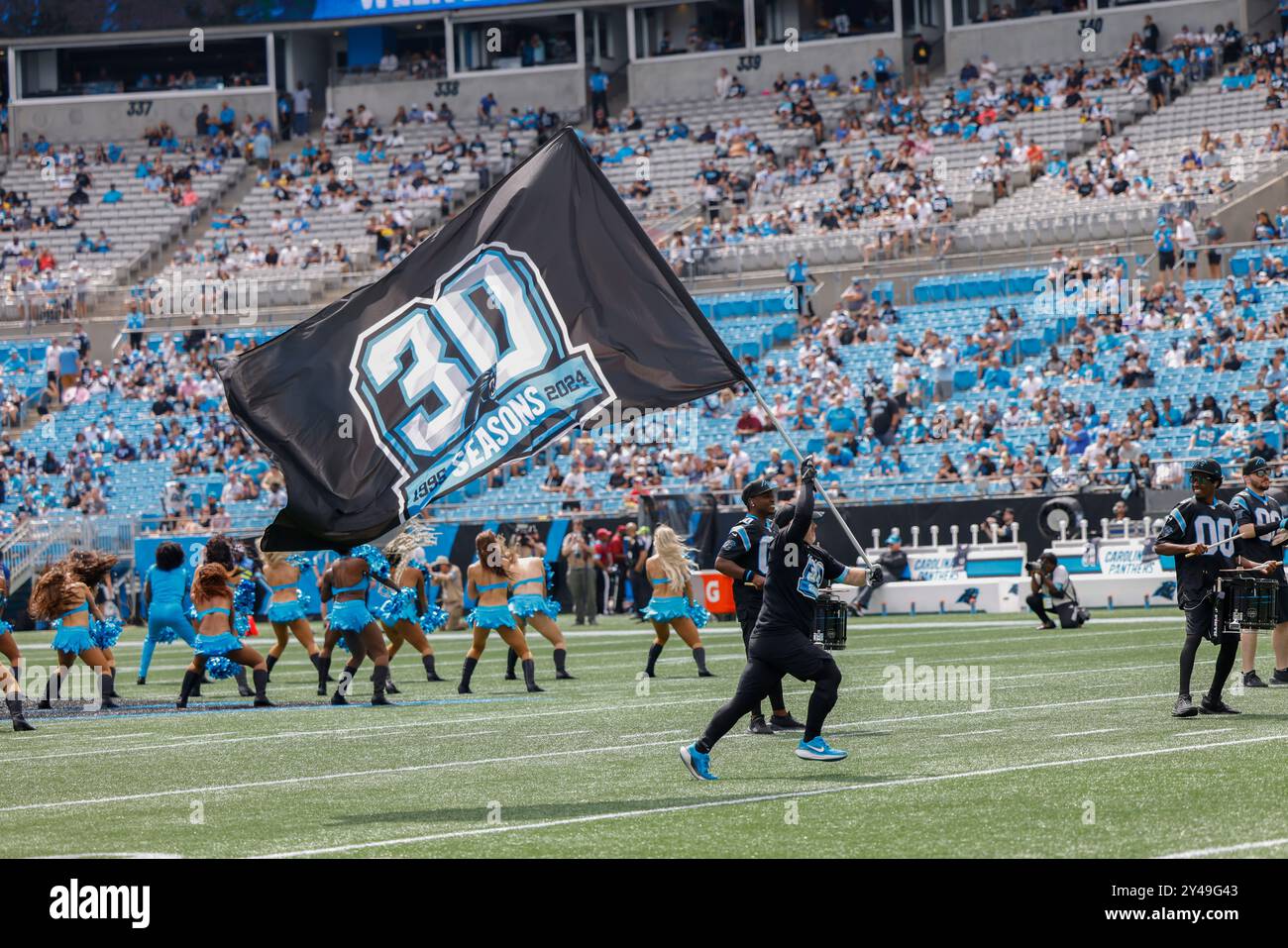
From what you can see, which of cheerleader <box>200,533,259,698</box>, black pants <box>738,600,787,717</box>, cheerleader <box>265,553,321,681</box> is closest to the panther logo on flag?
black pants <box>738,600,787,717</box>

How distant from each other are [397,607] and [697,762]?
9589 mm

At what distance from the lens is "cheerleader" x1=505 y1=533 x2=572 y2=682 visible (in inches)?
858

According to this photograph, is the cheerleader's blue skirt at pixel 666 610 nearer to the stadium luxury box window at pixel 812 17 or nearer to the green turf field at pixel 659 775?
the green turf field at pixel 659 775

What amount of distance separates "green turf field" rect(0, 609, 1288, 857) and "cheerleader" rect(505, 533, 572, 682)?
92 cm

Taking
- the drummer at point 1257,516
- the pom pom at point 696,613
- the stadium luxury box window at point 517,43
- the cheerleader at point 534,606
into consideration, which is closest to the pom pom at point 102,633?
the cheerleader at point 534,606

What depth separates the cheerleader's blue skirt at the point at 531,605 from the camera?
2175cm

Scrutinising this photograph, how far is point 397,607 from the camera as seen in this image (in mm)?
20875

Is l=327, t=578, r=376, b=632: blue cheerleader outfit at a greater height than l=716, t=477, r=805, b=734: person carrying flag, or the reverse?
l=716, t=477, r=805, b=734: person carrying flag

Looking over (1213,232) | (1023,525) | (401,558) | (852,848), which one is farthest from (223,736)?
(1213,232)

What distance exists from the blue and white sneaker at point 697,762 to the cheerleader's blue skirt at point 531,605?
999 centimetres

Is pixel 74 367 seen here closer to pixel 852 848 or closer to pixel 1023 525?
pixel 1023 525

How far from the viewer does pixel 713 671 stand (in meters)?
21.8

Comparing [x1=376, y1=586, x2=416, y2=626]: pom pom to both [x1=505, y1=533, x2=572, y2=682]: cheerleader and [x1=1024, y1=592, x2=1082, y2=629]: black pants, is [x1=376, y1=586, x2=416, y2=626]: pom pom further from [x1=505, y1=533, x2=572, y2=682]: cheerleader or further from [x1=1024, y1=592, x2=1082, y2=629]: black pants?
[x1=1024, y1=592, x2=1082, y2=629]: black pants
